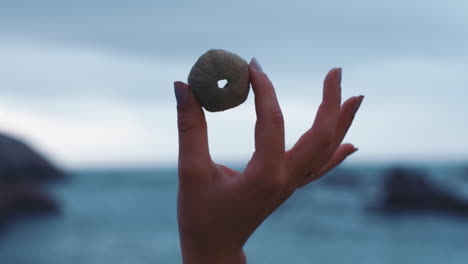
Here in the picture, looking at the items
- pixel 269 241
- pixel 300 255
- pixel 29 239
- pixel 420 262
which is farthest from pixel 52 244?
pixel 420 262

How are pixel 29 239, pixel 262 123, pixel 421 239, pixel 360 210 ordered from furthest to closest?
pixel 360 210 < pixel 29 239 < pixel 421 239 < pixel 262 123

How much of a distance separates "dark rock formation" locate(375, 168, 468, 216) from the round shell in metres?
24.1

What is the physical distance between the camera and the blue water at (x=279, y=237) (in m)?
17.2

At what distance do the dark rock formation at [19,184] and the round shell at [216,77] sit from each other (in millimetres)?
25837

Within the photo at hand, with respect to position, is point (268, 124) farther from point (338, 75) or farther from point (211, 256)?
point (211, 256)

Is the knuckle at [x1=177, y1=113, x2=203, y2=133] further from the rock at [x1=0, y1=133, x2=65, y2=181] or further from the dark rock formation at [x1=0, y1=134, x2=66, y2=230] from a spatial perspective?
the rock at [x1=0, y1=133, x2=65, y2=181]

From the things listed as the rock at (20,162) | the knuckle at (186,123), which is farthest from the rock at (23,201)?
the knuckle at (186,123)

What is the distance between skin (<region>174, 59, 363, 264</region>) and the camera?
5.12 ft

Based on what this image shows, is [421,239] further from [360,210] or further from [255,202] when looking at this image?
[255,202]

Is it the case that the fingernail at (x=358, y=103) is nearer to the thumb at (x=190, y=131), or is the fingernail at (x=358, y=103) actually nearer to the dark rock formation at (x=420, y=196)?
the thumb at (x=190, y=131)

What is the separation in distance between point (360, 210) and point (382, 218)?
3.88 m

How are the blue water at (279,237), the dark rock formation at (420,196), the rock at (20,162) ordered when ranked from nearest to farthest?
the blue water at (279,237) < the dark rock formation at (420,196) < the rock at (20,162)

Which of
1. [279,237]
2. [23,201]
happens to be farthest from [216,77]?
[23,201]

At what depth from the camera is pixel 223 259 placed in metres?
1.68
